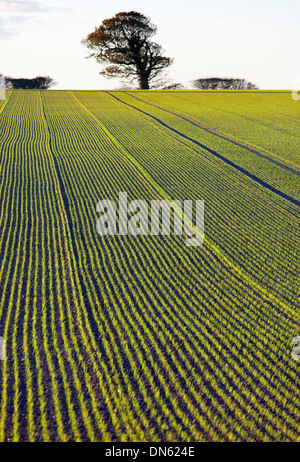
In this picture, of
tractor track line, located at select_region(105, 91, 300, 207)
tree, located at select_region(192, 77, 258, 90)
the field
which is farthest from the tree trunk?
the field

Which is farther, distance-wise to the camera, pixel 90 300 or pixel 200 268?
pixel 200 268

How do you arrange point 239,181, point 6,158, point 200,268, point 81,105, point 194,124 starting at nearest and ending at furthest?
point 200,268, point 239,181, point 6,158, point 194,124, point 81,105

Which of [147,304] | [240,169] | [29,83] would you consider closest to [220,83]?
[29,83]

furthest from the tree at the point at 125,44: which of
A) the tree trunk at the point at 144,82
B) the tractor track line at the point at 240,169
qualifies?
the tractor track line at the point at 240,169

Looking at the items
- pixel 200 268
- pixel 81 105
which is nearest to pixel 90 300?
pixel 200 268

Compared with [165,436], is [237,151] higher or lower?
higher

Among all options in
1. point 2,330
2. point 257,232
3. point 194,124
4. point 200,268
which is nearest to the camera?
point 2,330

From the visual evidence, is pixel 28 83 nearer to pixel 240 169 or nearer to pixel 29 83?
pixel 29 83
